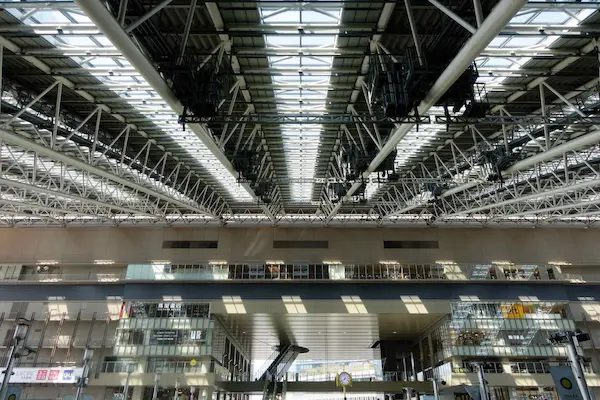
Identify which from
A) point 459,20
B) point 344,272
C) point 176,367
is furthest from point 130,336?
point 459,20

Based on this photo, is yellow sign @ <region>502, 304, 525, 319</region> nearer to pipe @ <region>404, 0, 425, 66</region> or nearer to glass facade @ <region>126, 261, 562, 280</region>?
glass facade @ <region>126, 261, 562, 280</region>

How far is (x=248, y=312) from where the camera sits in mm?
44312

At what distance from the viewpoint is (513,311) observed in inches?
1747

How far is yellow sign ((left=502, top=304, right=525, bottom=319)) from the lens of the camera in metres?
44.0

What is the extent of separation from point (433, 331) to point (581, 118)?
3445 cm

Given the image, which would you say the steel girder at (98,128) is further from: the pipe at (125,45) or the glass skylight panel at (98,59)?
the pipe at (125,45)

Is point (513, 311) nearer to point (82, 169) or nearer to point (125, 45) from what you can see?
point (82, 169)

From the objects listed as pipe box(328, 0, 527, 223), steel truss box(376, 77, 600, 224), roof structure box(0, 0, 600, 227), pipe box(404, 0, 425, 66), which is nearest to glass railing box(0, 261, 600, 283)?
steel truss box(376, 77, 600, 224)

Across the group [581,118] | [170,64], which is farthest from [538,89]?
[170,64]

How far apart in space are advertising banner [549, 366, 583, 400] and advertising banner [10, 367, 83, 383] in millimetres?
37159

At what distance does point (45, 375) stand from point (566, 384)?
42741 millimetres

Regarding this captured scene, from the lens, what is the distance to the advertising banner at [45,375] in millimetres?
37312

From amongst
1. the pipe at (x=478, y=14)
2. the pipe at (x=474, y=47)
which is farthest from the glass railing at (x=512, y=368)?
the pipe at (x=478, y=14)

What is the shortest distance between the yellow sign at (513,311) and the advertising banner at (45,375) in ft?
142
